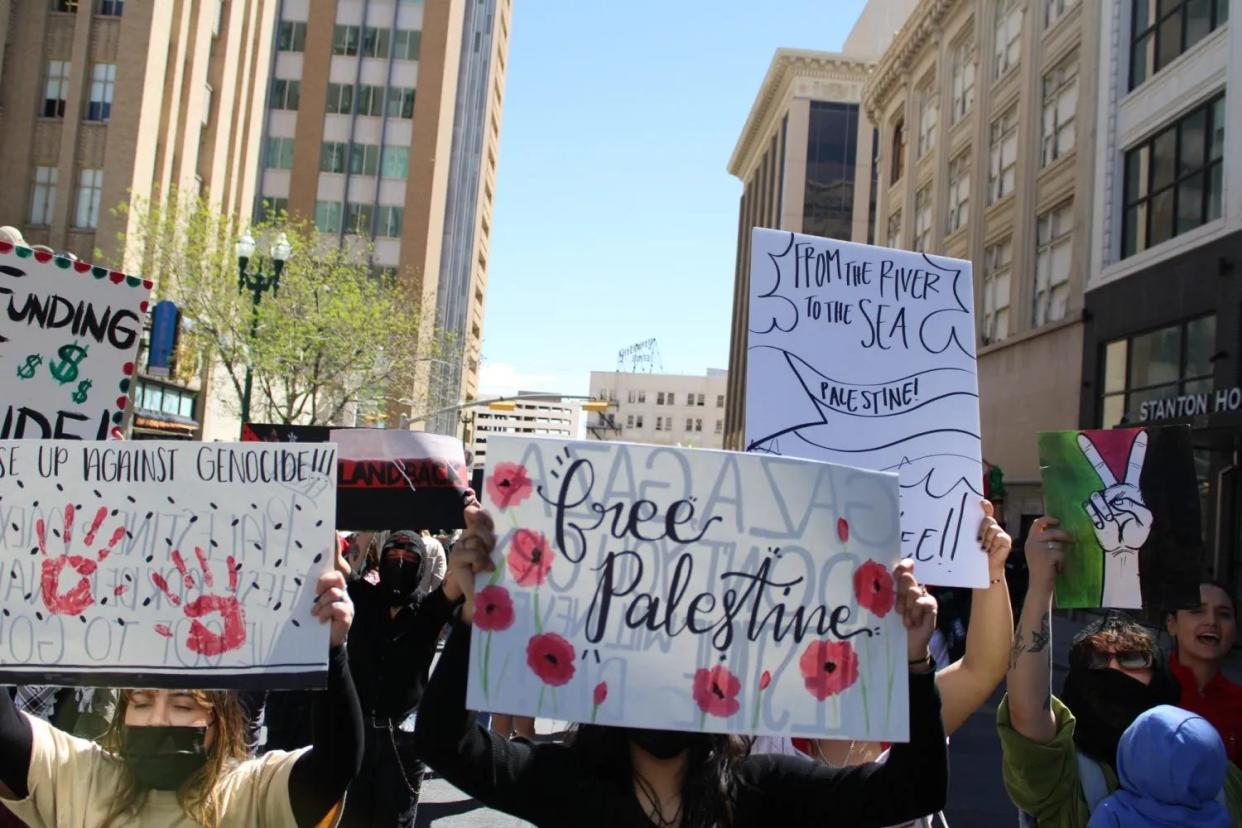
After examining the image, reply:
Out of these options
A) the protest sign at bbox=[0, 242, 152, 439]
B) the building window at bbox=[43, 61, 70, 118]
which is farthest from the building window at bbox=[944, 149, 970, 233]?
the protest sign at bbox=[0, 242, 152, 439]

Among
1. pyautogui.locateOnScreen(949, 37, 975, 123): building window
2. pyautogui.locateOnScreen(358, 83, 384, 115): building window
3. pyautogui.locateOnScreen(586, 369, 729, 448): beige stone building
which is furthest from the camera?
pyautogui.locateOnScreen(586, 369, 729, 448): beige stone building

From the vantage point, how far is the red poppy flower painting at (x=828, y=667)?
264 cm

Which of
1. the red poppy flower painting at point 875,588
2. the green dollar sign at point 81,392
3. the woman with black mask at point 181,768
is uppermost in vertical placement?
the green dollar sign at point 81,392

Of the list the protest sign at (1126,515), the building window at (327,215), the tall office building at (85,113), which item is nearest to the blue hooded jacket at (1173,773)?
the protest sign at (1126,515)

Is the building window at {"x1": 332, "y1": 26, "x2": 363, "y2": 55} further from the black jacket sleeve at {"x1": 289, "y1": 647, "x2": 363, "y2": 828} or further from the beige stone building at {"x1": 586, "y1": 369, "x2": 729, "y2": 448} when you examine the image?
the beige stone building at {"x1": 586, "y1": 369, "x2": 729, "y2": 448}

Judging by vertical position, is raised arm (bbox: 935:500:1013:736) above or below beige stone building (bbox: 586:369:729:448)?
below

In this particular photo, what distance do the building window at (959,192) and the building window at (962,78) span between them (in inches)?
50.9

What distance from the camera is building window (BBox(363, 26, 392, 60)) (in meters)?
58.2

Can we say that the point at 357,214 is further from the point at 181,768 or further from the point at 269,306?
the point at 181,768

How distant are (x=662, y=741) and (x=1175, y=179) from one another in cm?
2296

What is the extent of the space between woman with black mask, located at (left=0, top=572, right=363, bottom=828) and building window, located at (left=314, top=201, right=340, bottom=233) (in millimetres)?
56364

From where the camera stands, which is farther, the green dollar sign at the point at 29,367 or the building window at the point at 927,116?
the building window at the point at 927,116

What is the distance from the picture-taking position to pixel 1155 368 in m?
23.2

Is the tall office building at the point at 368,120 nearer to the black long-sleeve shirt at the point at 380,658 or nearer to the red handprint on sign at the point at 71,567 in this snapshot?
the black long-sleeve shirt at the point at 380,658
